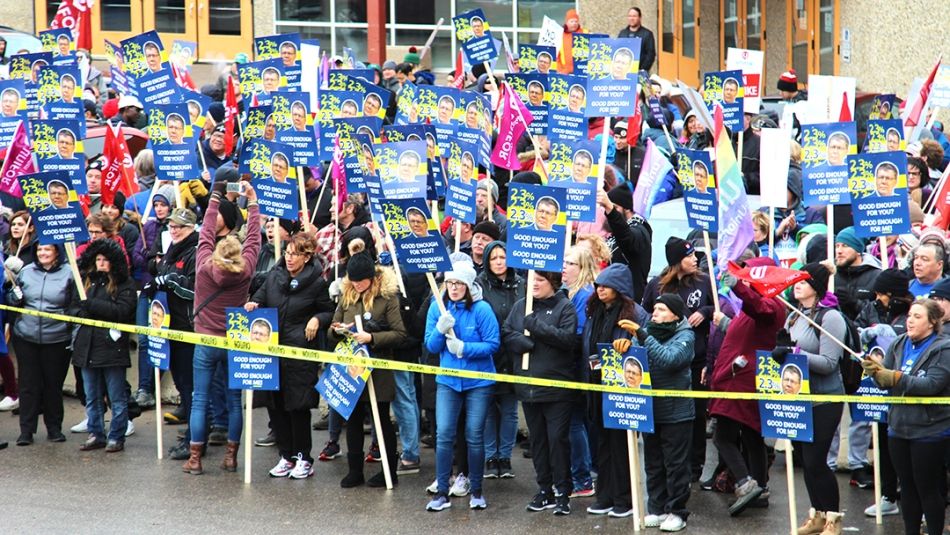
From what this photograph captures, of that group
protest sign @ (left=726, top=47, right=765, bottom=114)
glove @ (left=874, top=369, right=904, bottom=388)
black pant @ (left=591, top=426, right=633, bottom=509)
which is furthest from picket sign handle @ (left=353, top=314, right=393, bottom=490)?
protest sign @ (left=726, top=47, right=765, bottom=114)

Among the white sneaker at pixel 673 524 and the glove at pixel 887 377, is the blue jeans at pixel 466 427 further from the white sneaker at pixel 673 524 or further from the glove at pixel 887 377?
the glove at pixel 887 377

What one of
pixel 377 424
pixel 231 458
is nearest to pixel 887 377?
pixel 377 424

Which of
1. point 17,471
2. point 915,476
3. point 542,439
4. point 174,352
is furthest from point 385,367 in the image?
point 915,476

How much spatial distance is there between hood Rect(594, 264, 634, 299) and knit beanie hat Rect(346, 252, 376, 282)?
79.1 inches

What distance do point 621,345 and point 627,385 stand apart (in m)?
0.28

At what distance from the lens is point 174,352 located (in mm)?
12930

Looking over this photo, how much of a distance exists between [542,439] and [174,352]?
3723 millimetres

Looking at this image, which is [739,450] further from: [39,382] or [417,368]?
[39,382]

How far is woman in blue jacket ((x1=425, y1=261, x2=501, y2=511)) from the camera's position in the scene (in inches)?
432

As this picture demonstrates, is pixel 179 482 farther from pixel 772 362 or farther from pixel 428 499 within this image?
pixel 772 362

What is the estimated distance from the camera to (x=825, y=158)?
11547 mm

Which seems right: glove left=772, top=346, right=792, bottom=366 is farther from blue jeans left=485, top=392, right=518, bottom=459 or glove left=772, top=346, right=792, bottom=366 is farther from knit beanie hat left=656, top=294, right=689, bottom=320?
blue jeans left=485, top=392, right=518, bottom=459

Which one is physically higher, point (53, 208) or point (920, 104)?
point (920, 104)

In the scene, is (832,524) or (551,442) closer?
(832,524)
